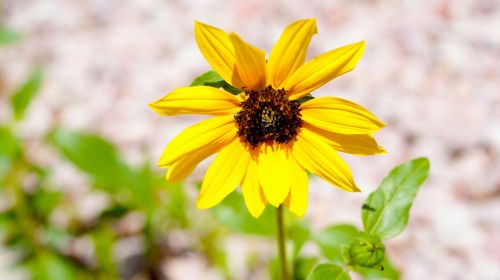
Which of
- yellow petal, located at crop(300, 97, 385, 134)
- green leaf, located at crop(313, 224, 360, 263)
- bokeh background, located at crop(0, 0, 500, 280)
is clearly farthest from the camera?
bokeh background, located at crop(0, 0, 500, 280)

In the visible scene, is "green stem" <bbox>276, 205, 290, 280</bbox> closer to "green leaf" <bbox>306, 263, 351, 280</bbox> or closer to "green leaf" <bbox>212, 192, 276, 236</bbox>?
"green leaf" <bbox>306, 263, 351, 280</bbox>

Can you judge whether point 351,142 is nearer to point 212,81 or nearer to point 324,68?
point 324,68

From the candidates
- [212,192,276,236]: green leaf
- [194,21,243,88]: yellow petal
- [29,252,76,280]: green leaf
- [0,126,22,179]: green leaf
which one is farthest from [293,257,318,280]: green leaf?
[0,126,22,179]: green leaf

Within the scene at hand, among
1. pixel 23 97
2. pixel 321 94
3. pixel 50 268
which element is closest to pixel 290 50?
pixel 321 94

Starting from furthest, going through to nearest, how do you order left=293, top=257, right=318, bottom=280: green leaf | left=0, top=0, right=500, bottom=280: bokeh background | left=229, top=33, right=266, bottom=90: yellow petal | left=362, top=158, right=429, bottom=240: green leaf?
1. left=0, top=0, right=500, bottom=280: bokeh background
2. left=293, top=257, right=318, bottom=280: green leaf
3. left=362, top=158, right=429, bottom=240: green leaf
4. left=229, top=33, right=266, bottom=90: yellow petal

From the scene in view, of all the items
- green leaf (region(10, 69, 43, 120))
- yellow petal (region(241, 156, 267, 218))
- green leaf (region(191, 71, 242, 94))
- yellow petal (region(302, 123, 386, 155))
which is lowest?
yellow petal (region(241, 156, 267, 218))

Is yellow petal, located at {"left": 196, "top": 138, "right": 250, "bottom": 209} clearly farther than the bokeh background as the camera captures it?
No

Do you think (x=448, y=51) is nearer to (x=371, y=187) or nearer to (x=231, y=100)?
(x=371, y=187)

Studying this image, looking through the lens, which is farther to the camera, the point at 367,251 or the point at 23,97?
the point at 23,97
